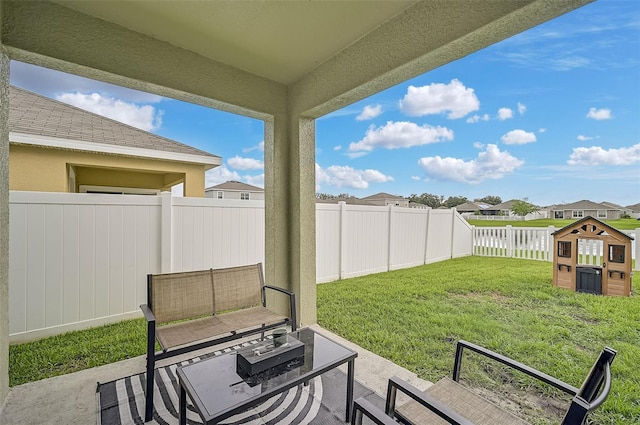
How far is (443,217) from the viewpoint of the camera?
28.0ft

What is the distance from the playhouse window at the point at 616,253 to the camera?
4.58m

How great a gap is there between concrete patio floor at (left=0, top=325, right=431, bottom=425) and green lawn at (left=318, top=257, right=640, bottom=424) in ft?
0.71

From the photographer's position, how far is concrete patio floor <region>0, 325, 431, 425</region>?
2.04 meters

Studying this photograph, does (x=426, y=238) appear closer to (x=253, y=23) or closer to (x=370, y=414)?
(x=253, y=23)

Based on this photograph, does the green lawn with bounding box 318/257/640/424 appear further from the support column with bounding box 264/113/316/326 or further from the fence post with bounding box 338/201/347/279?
the support column with bounding box 264/113/316/326

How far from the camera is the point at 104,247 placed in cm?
375

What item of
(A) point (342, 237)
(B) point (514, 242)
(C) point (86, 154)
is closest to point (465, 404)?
(A) point (342, 237)

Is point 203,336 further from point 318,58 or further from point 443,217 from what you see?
point 443,217

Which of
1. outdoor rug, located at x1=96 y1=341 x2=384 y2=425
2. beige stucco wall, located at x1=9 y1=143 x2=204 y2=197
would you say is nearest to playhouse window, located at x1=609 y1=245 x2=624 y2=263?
outdoor rug, located at x1=96 y1=341 x2=384 y2=425

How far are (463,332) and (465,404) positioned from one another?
2.23 m

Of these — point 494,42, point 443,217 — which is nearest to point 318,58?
point 494,42

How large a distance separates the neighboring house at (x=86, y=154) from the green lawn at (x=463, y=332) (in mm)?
3695

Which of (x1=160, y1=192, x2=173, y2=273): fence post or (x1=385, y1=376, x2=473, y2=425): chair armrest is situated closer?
(x1=385, y1=376, x2=473, y2=425): chair armrest

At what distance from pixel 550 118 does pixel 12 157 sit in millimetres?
10614
